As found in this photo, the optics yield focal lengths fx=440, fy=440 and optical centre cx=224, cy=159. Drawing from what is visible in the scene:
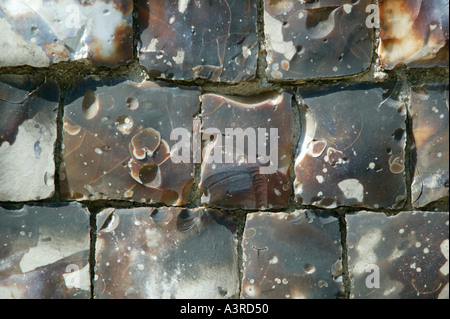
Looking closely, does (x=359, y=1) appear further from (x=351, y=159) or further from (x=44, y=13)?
(x=44, y=13)

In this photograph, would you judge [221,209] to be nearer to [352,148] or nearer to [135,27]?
[352,148]

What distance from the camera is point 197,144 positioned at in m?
1.26

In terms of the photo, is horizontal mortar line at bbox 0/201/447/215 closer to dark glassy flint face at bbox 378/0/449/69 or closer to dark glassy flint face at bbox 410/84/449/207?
dark glassy flint face at bbox 410/84/449/207

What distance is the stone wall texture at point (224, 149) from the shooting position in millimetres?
1234

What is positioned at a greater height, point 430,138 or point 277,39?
point 277,39

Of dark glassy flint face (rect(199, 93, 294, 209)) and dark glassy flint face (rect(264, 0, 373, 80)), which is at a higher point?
dark glassy flint face (rect(264, 0, 373, 80))

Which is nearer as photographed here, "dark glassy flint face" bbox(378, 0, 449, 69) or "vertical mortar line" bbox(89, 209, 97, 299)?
"dark glassy flint face" bbox(378, 0, 449, 69)

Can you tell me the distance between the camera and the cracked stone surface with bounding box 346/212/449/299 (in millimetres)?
1254

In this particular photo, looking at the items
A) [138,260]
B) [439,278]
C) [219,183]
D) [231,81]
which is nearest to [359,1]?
[231,81]

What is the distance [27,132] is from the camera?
1274mm

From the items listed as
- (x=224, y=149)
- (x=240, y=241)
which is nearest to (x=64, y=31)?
(x=224, y=149)

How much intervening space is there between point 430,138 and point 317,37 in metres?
0.42

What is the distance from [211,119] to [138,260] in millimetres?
463

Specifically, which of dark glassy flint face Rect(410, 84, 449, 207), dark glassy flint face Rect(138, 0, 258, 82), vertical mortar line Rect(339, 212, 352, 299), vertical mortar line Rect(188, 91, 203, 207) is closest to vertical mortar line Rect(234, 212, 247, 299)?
vertical mortar line Rect(188, 91, 203, 207)
